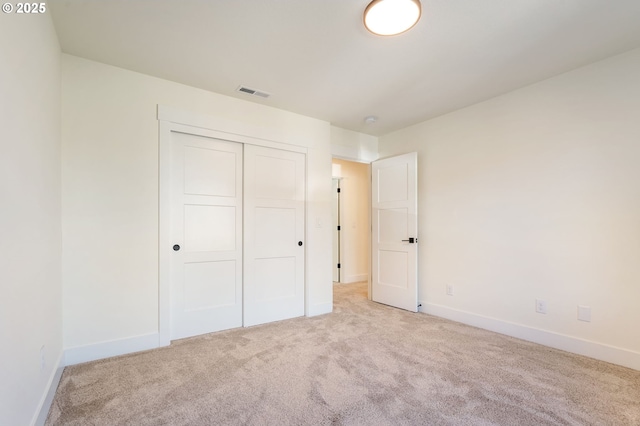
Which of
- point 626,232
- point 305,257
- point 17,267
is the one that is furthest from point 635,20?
point 17,267

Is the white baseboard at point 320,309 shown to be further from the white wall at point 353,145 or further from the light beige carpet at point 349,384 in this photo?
the white wall at point 353,145

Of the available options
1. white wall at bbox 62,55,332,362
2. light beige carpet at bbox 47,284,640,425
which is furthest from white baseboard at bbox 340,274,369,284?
white wall at bbox 62,55,332,362

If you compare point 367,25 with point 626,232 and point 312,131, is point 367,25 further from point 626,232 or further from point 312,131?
point 626,232

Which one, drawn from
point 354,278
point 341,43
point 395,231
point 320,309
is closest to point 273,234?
point 320,309

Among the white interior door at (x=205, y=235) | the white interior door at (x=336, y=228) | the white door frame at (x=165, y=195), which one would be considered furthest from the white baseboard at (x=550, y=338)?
the white door frame at (x=165, y=195)

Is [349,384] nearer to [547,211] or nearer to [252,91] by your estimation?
[547,211]

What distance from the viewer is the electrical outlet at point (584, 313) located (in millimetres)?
2381

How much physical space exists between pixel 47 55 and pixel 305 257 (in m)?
2.83

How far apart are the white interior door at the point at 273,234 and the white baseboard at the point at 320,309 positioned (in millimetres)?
117

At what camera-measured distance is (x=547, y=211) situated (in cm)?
263

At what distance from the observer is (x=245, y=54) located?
2.28 metres

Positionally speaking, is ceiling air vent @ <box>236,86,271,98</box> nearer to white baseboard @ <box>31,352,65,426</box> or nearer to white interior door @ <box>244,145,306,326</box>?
white interior door @ <box>244,145,306,326</box>

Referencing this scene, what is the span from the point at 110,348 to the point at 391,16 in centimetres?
327

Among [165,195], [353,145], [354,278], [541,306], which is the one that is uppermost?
[353,145]
